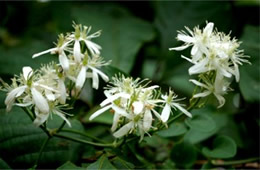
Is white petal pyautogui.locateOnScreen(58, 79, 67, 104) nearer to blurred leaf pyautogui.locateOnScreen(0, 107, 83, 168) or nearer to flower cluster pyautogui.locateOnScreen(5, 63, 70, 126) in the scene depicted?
flower cluster pyautogui.locateOnScreen(5, 63, 70, 126)

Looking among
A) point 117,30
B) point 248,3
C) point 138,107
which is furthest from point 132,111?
point 248,3

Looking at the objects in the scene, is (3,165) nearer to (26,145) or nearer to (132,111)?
(26,145)

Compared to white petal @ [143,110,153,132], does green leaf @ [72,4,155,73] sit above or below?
above

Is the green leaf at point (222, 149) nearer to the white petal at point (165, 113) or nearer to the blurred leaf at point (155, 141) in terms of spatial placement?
the blurred leaf at point (155, 141)

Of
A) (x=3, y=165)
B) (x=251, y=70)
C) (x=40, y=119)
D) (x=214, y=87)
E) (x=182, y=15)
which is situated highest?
(x=182, y=15)

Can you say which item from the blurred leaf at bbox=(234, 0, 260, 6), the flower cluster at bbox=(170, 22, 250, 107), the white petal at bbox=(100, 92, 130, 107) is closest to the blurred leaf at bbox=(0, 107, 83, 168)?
the white petal at bbox=(100, 92, 130, 107)

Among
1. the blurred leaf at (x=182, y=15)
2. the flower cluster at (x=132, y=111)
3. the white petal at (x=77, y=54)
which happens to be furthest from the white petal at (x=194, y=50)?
the blurred leaf at (x=182, y=15)

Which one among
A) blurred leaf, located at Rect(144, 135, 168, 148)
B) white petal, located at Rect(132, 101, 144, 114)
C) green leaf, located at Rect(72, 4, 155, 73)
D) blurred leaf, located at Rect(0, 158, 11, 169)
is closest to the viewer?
white petal, located at Rect(132, 101, 144, 114)
